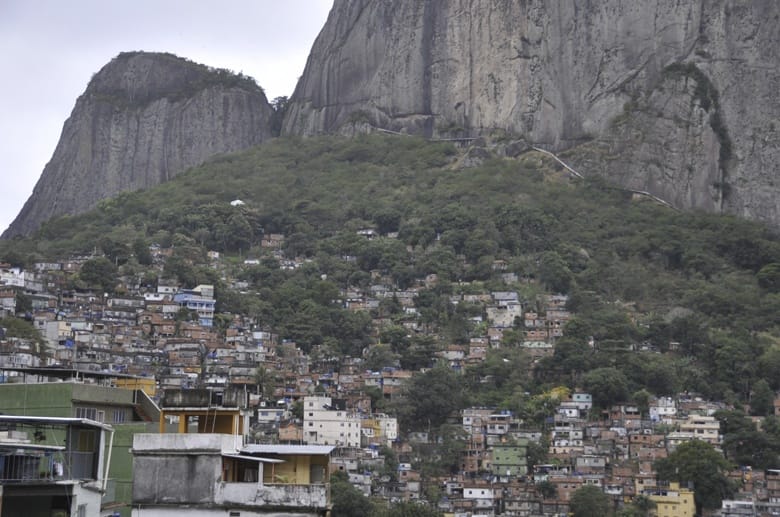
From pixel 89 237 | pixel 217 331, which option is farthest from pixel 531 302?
pixel 89 237

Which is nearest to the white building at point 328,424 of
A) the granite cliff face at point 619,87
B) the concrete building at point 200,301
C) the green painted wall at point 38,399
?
the concrete building at point 200,301

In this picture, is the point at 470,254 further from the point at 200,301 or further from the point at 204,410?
the point at 204,410

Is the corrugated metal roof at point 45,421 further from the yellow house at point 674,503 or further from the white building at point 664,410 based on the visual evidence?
the white building at point 664,410

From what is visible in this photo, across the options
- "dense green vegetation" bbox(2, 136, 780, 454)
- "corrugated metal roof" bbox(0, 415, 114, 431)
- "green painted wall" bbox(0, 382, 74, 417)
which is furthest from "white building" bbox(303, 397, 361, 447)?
"corrugated metal roof" bbox(0, 415, 114, 431)

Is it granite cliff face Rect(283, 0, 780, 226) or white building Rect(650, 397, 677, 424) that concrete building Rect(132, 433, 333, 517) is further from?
granite cliff face Rect(283, 0, 780, 226)

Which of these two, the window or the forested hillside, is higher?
the forested hillside

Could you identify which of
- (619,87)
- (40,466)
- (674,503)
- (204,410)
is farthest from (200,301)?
(40,466)
